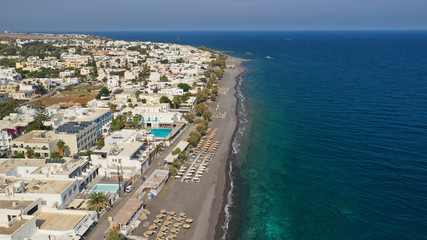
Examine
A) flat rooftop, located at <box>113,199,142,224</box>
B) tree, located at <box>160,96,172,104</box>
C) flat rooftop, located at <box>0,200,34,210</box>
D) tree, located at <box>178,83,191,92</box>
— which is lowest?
flat rooftop, located at <box>113,199,142,224</box>

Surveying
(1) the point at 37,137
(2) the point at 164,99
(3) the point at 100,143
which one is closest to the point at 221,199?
(3) the point at 100,143

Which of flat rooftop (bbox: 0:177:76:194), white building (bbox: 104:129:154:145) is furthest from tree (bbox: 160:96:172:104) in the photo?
flat rooftop (bbox: 0:177:76:194)

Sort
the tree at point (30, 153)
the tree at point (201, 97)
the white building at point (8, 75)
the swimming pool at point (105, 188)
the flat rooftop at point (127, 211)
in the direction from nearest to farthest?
the flat rooftop at point (127, 211) → the swimming pool at point (105, 188) → the tree at point (30, 153) → the tree at point (201, 97) → the white building at point (8, 75)

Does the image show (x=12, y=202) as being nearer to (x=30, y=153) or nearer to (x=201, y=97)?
(x=30, y=153)

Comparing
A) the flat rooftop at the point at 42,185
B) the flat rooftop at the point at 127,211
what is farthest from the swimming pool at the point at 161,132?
the flat rooftop at the point at 127,211

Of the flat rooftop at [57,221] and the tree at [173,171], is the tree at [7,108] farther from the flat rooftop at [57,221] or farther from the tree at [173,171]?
the tree at [173,171]

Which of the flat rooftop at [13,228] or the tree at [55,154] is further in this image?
the tree at [55,154]

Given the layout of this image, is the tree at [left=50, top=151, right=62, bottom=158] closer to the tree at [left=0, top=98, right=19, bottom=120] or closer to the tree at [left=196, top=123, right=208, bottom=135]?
the tree at [left=196, top=123, right=208, bottom=135]
